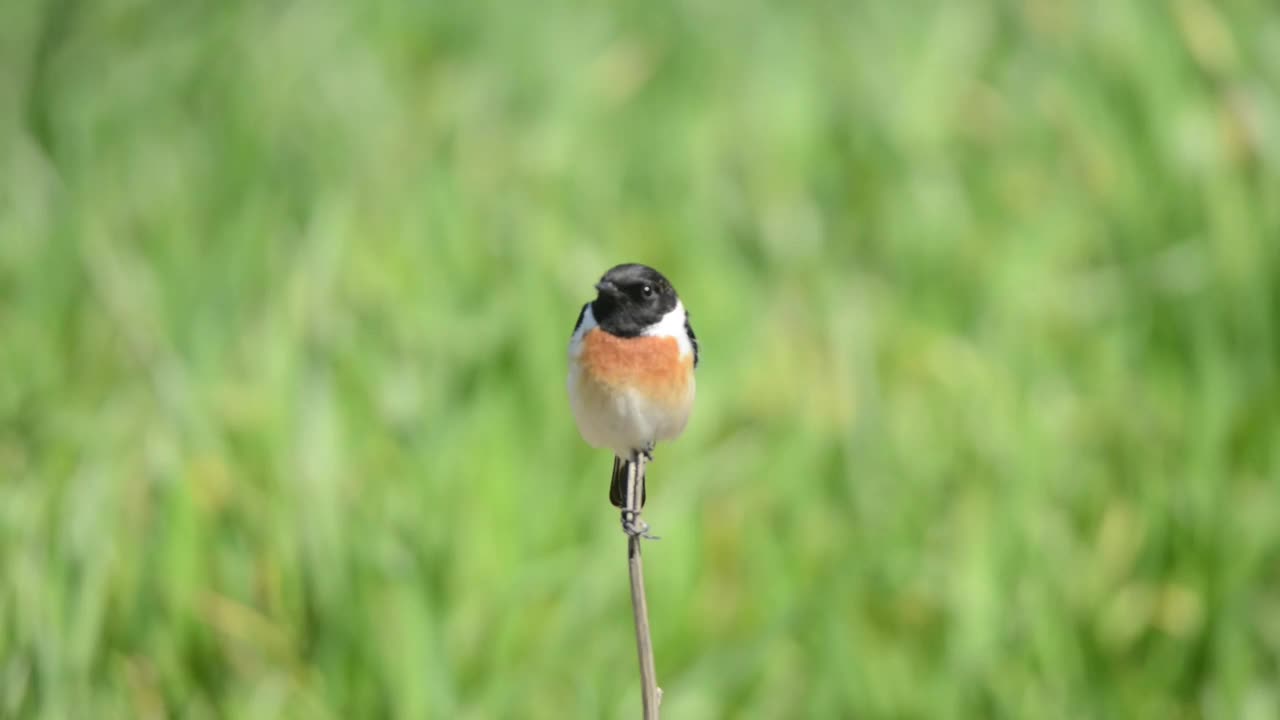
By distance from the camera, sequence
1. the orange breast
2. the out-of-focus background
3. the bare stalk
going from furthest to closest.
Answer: the out-of-focus background
the orange breast
the bare stalk

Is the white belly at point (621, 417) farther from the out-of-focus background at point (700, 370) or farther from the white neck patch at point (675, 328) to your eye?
the out-of-focus background at point (700, 370)

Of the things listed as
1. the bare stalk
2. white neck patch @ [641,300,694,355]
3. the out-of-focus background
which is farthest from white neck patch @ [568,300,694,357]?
the out-of-focus background

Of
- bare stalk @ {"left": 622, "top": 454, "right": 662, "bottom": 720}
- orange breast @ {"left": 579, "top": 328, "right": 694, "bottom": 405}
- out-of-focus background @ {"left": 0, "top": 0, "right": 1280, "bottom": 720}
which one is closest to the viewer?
bare stalk @ {"left": 622, "top": 454, "right": 662, "bottom": 720}

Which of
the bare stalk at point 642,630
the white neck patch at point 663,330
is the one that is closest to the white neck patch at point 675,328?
the white neck patch at point 663,330

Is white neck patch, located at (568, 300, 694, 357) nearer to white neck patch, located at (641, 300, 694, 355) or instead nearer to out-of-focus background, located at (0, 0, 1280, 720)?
white neck patch, located at (641, 300, 694, 355)

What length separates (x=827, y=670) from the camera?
2219 millimetres

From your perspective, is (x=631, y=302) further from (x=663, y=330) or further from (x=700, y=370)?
(x=700, y=370)

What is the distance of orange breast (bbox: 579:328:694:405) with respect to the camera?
923mm

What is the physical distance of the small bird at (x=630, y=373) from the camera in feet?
2.91

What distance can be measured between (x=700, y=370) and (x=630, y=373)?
7.14 ft

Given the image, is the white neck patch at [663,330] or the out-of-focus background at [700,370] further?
the out-of-focus background at [700,370]

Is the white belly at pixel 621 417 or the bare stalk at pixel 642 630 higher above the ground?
the white belly at pixel 621 417

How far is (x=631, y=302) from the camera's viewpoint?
922 mm

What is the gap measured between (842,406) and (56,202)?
1939mm
